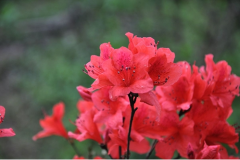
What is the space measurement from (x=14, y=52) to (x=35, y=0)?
2.47 m

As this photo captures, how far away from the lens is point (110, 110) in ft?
3.71

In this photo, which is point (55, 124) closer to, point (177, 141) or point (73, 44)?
point (177, 141)

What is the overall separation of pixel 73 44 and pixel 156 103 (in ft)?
14.3

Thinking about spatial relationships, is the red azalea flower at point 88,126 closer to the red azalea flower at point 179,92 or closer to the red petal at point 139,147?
the red petal at point 139,147

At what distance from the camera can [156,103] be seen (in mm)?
Answer: 965

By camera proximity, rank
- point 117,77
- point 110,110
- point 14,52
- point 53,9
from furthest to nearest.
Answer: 1. point 53,9
2. point 14,52
3. point 110,110
4. point 117,77

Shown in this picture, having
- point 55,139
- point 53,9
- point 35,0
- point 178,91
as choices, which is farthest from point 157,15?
point 35,0

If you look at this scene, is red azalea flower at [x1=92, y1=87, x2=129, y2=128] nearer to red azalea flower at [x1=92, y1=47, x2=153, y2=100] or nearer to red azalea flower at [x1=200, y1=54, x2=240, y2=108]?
red azalea flower at [x1=92, y1=47, x2=153, y2=100]

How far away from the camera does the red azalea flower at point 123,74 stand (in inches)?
36.8

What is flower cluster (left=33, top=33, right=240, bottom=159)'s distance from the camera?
38.3 inches

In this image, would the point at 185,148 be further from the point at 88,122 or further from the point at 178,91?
the point at 88,122

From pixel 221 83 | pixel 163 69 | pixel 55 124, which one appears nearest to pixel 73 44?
pixel 55 124

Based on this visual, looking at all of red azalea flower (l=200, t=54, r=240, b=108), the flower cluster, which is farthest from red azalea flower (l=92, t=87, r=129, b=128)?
red azalea flower (l=200, t=54, r=240, b=108)

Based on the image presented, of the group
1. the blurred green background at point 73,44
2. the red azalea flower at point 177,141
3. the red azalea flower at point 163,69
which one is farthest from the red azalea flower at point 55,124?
the blurred green background at point 73,44
